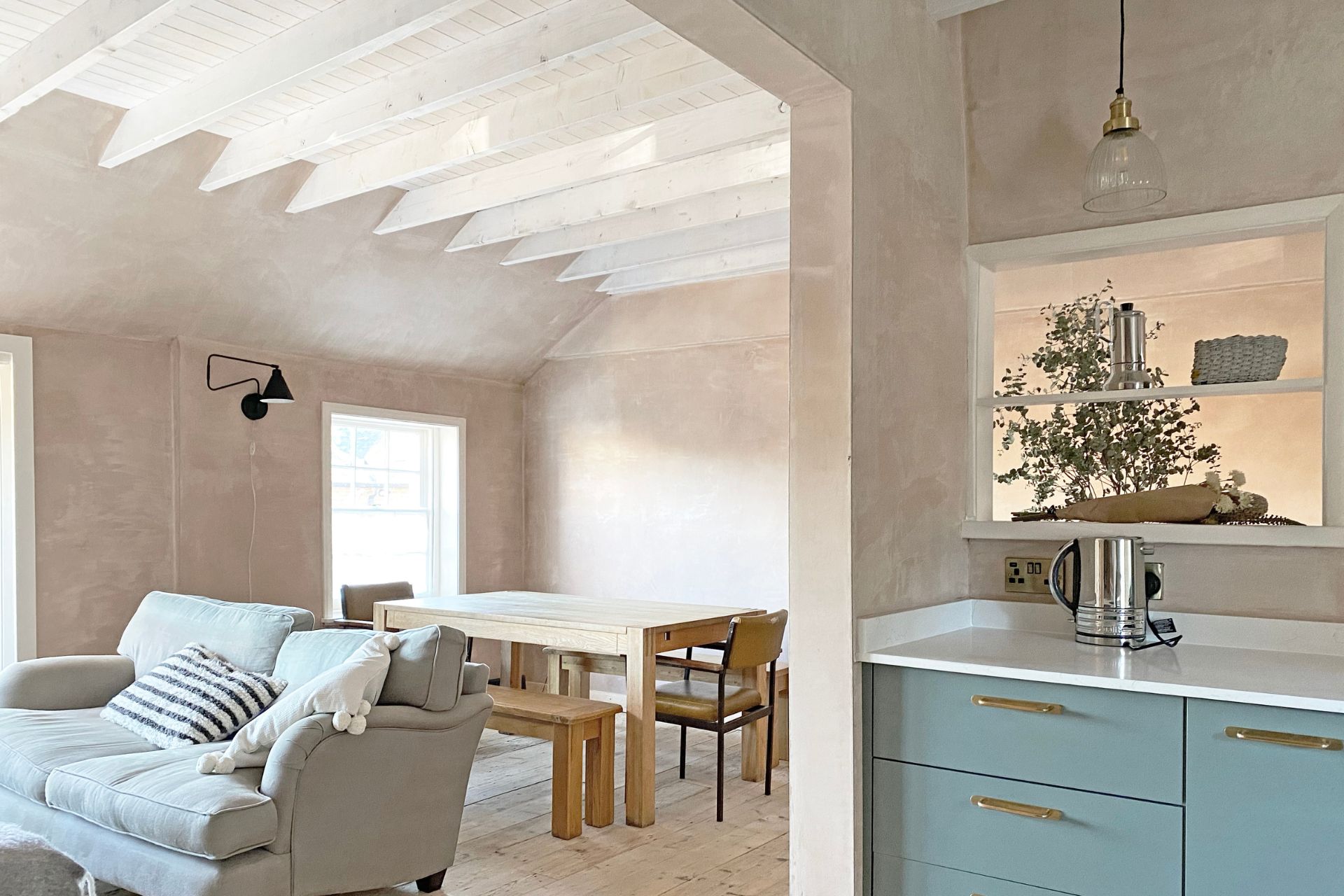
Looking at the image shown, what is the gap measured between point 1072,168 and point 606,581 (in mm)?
4542

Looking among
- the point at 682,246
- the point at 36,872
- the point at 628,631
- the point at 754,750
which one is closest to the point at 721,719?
the point at 628,631

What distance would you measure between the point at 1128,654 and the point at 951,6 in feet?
5.49

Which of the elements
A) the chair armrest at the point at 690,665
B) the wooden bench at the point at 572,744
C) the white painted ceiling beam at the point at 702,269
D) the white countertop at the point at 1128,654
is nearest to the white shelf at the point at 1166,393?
the white countertop at the point at 1128,654

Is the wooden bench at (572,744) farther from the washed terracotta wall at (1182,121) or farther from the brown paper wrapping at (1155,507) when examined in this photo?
the brown paper wrapping at (1155,507)

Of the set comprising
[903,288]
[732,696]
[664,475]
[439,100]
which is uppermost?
[439,100]

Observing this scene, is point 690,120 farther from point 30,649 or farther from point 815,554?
point 30,649

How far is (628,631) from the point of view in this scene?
4.15 m

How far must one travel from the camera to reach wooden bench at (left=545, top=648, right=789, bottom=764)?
4.80 m

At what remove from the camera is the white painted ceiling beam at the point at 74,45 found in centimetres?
296

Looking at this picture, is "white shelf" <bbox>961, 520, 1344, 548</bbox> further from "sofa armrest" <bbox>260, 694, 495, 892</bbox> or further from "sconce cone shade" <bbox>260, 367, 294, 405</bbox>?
"sconce cone shade" <bbox>260, 367, 294, 405</bbox>

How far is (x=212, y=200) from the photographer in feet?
14.8

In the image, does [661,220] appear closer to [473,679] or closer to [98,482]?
[473,679]

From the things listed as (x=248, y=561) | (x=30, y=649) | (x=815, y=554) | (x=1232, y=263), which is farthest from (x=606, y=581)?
(x=815, y=554)

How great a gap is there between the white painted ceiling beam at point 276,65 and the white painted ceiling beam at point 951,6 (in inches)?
52.6
